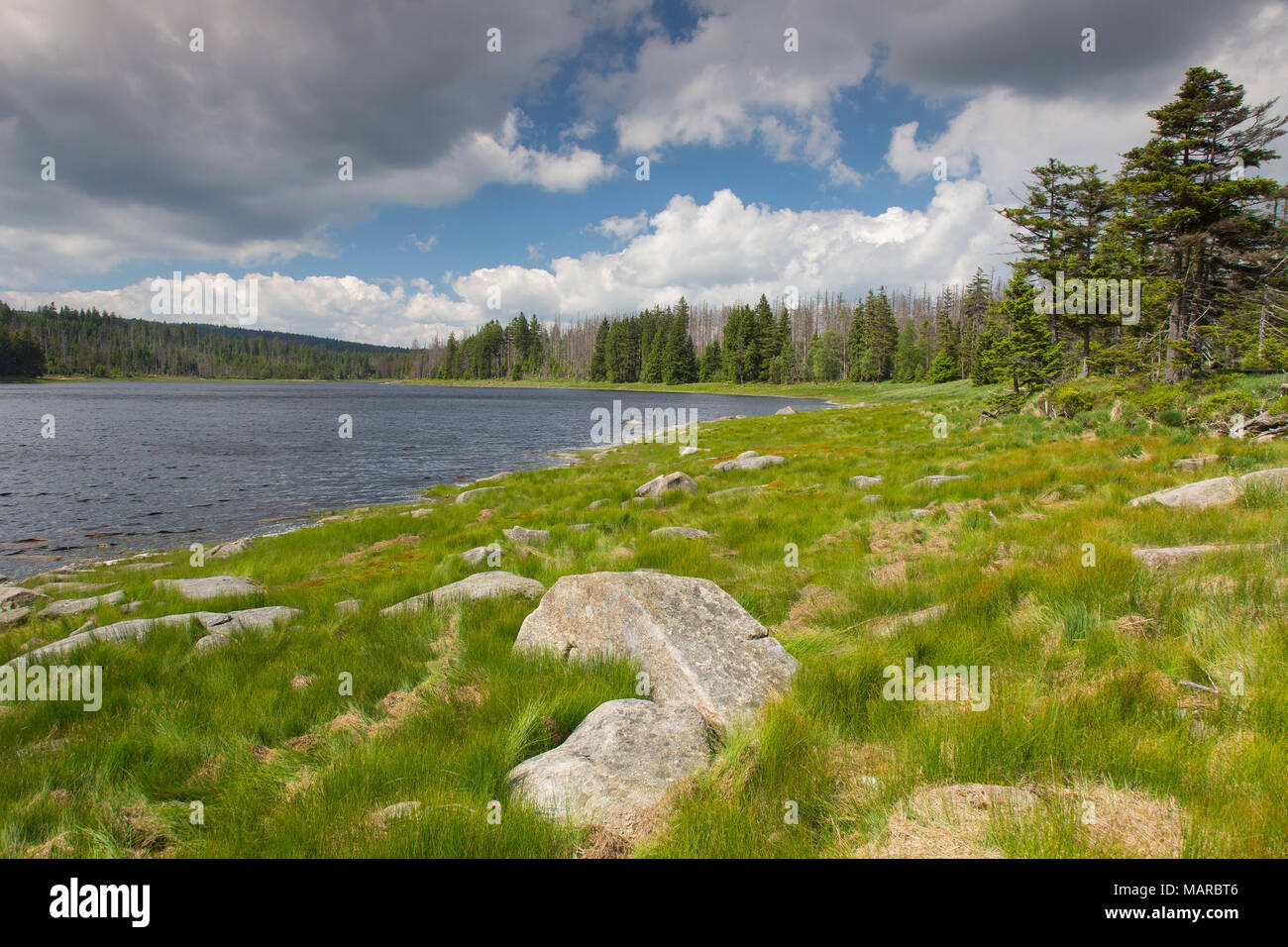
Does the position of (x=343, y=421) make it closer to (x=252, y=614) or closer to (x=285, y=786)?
(x=252, y=614)

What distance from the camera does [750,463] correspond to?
2098 centimetres

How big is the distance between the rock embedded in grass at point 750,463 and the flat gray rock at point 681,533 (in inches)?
362

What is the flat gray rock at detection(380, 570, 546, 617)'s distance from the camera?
7.14 metres

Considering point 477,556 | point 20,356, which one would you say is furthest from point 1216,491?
point 20,356

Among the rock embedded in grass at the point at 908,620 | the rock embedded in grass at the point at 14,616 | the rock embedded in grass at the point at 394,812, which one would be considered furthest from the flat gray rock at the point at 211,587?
the rock embedded in grass at the point at 908,620

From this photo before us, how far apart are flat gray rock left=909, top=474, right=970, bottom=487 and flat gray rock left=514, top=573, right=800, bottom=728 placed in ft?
32.1

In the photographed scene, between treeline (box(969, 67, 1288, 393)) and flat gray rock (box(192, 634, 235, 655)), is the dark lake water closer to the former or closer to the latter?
flat gray rock (box(192, 634, 235, 655))

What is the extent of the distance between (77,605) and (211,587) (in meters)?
2.38

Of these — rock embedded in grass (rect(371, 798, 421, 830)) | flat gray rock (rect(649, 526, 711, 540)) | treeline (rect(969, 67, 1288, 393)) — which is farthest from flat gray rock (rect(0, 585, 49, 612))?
treeline (rect(969, 67, 1288, 393))

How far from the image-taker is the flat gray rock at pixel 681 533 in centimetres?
1035

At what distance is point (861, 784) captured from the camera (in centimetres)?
289

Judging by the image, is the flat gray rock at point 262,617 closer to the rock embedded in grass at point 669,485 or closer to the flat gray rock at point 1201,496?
the rock embedded in grass at point 669,485
